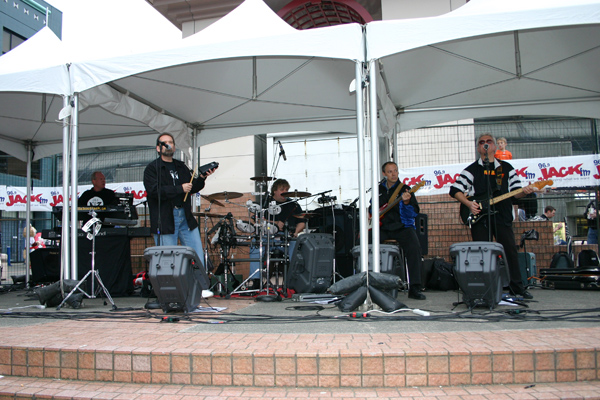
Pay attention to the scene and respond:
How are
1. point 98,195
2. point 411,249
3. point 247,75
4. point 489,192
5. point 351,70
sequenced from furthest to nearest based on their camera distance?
1. point 98,195
2. point 247,75
3. point 351,70
4. point 411,249
5. point 489,192

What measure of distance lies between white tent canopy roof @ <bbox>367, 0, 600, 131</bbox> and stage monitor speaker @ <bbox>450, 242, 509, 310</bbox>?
5.93 feet

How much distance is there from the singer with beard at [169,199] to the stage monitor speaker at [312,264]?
1.21 m

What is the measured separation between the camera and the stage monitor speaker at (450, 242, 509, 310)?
4129mm

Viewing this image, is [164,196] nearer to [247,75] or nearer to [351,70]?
[247,75]

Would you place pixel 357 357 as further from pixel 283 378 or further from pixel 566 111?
pixel 566 111

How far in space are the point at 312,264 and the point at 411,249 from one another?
1.15 m

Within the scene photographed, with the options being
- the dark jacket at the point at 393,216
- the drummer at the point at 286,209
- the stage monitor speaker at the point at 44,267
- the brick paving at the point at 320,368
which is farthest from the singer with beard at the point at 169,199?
the stage monitor speaker at the point at 44,267

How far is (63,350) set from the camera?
2.98m

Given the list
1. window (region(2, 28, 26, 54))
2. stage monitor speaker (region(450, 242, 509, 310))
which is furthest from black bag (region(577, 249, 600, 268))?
window (region(2, 28, 26, 54))

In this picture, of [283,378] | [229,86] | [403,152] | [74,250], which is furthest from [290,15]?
[283,378]

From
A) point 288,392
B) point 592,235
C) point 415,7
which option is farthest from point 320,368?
point 415,7

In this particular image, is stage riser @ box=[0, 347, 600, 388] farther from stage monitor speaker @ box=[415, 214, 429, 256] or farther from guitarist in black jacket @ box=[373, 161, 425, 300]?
stage monitor speaker @ box=[415, 214, 429, 256]

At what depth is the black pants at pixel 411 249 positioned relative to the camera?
17.7ft

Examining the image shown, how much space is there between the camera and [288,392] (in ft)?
8.55
